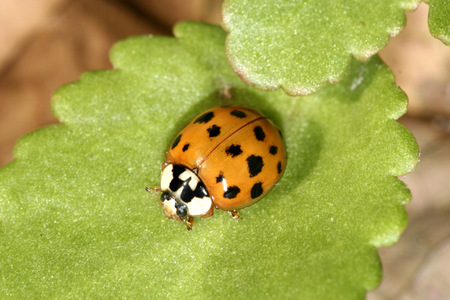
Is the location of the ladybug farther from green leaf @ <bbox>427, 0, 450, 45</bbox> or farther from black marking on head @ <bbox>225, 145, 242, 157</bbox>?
green leaf @ <bbox>427, 0, 450, 45</bbox>

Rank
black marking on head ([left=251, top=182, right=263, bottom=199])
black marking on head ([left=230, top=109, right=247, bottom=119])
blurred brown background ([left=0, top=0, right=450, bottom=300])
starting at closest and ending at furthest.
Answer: black marking on head ([left=251, top=182, right=263, bottom=199])
black marking on head ([left=230, top=109, right=247, bottom=119])
blurred brown background ([left=0, top=0, right=450, bottom=300])

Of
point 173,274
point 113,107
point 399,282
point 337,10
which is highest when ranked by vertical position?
point 337,10

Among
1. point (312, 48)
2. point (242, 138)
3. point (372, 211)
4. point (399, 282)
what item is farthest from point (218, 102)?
point (399, 282)

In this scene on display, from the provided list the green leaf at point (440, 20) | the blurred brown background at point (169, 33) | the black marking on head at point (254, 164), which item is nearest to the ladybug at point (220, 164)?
the black marking on head at point (254, 164)

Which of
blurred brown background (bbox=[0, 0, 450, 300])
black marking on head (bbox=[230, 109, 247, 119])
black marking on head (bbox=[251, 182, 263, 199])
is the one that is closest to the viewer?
black marking on head (bbox=[251, 182, 263, 199])

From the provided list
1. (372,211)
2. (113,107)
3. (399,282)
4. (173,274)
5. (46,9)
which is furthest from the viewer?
(46,9)

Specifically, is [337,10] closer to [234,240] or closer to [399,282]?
[234,240]

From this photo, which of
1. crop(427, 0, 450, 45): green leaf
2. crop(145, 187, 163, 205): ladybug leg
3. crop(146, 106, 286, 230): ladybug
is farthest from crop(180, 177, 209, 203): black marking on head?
crop(427, 0, 450, 45): green leaf

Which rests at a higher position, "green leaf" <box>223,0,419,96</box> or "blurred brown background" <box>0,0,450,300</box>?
"green leaf" <box>223,0,419,96</box>

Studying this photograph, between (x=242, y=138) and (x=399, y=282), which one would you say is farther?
(x=399, y=282)

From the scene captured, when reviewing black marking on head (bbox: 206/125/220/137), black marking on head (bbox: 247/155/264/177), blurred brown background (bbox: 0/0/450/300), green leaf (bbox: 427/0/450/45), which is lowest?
blurred brown background (bbox: 0/0/450/300)
